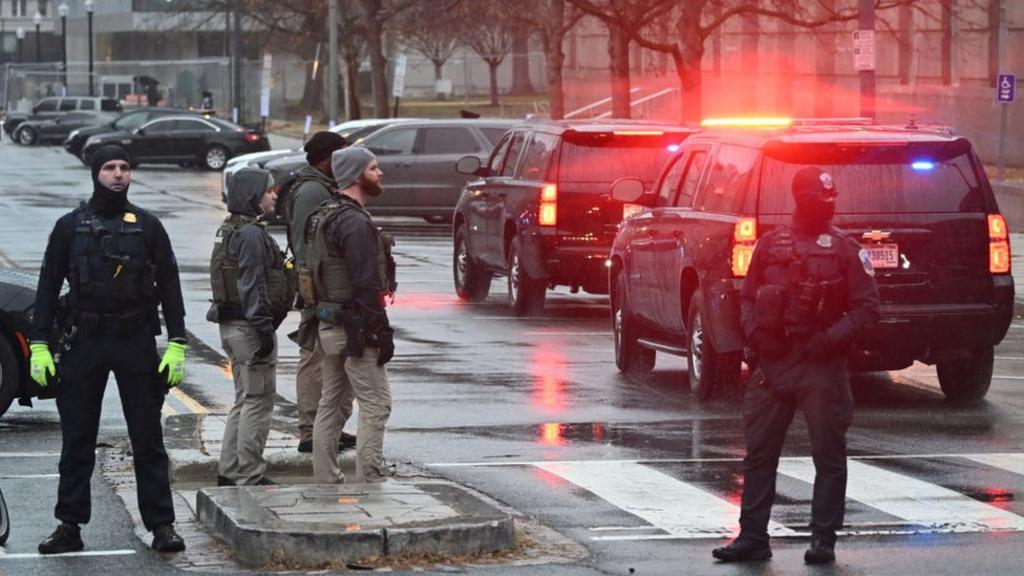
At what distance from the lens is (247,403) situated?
1080 centimetres

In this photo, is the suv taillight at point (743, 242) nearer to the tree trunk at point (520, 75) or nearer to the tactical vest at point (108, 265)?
the tactical vest at point (108, 265)

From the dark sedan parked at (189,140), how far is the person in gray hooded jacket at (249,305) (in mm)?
46343

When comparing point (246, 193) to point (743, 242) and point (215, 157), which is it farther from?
point (215, 157)

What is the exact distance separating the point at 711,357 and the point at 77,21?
113 metres

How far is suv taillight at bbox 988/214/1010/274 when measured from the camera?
14078mm

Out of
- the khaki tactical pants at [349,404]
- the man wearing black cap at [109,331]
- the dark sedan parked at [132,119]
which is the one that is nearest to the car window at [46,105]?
the dark sedan parked at [132,119]

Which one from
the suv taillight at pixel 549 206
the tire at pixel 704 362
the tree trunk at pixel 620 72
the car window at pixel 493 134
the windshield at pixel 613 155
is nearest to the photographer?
the tire at pixel 704 362

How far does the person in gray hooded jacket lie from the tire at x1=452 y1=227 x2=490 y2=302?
11.9 m

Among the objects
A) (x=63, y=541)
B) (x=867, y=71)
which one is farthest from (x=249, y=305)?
(x=867, y=71)

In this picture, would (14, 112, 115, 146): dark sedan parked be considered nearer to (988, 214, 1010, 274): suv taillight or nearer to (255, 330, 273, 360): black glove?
(988, 214, 1010, 274): suv taillight

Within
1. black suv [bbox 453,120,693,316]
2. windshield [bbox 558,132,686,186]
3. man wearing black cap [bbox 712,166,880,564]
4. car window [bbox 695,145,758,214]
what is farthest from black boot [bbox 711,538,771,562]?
windshield [bbox 558,132,686,186]

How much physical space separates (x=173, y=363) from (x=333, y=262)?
120 centimetres

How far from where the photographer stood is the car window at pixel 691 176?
15195 millimetres

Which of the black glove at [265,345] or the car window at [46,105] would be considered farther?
the car window at [46,105]
